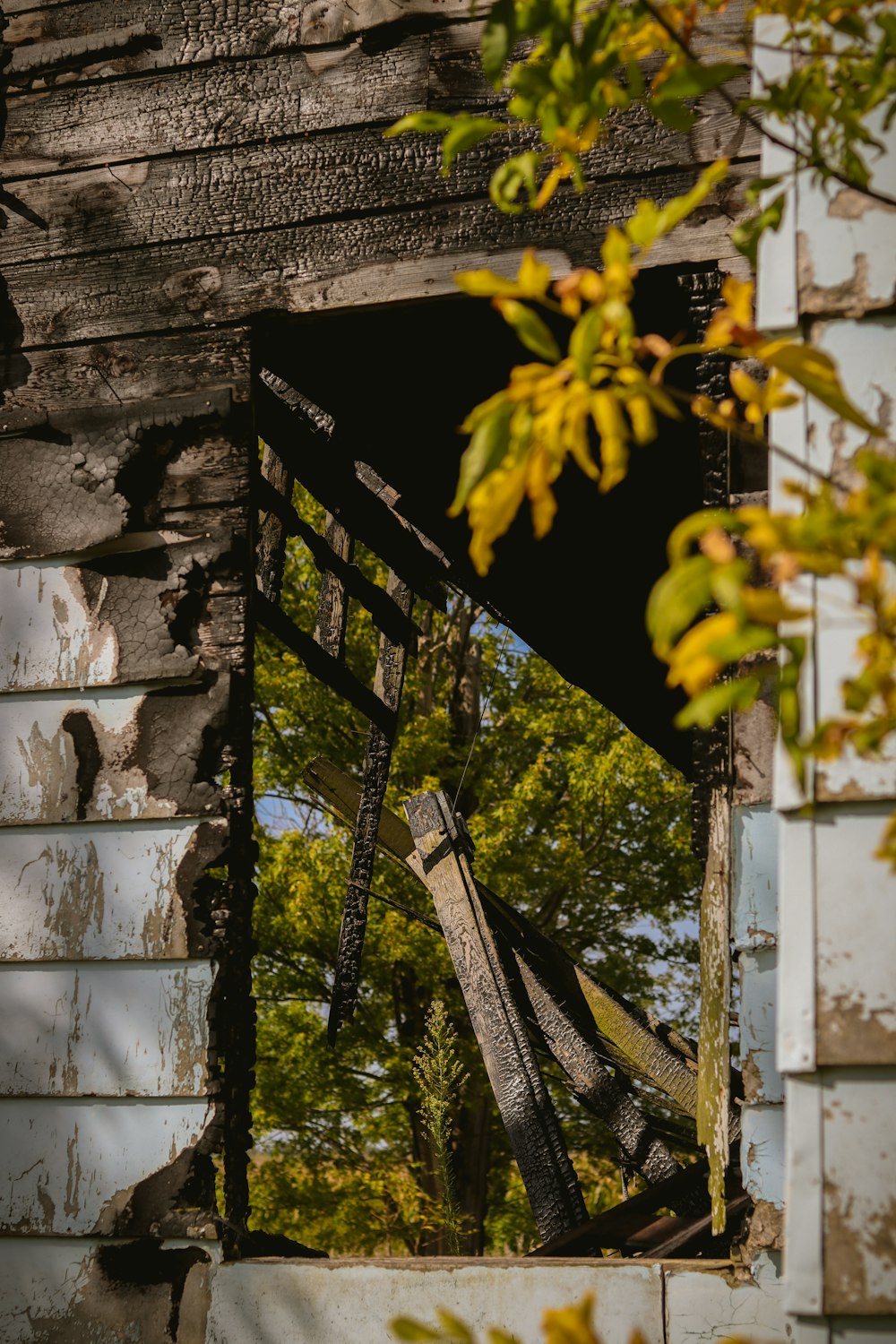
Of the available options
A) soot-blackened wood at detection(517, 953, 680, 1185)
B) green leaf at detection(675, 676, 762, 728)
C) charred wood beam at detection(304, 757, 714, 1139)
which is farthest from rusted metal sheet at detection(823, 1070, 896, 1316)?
charred wood beam at detection(304, 757, 714, 1139)

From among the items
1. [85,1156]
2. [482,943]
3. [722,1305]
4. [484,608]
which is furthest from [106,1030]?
[484,608]

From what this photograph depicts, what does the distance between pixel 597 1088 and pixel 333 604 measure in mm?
2232

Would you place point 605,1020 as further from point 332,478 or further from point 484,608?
point 332,478

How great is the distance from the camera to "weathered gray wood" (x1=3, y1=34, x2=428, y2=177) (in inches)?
109

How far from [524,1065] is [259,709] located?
30.4 feet

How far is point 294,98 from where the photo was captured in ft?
9.21

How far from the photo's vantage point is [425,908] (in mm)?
11875

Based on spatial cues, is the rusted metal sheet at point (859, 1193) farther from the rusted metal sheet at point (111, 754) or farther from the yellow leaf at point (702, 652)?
the rusted metal sheet at point (111, 754)

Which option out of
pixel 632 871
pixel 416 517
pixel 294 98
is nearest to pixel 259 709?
pixel 632 871

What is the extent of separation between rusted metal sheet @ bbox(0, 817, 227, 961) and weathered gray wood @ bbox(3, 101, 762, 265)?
1.40 metres

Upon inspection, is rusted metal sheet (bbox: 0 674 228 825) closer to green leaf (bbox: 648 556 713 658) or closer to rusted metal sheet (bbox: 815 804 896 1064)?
rusted metal sheet (bbox: 815 804 896 1064)

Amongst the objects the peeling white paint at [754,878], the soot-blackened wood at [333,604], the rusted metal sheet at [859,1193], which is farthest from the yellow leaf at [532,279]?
the soot-blackened wood at [333,604]

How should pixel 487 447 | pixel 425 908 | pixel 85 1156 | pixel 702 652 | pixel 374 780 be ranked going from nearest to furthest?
pixel 702 652 < pixel 487 447 < pixel 85 1156 < pixel 374 780 < pixel 425 908

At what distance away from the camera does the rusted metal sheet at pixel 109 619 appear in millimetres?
2660
